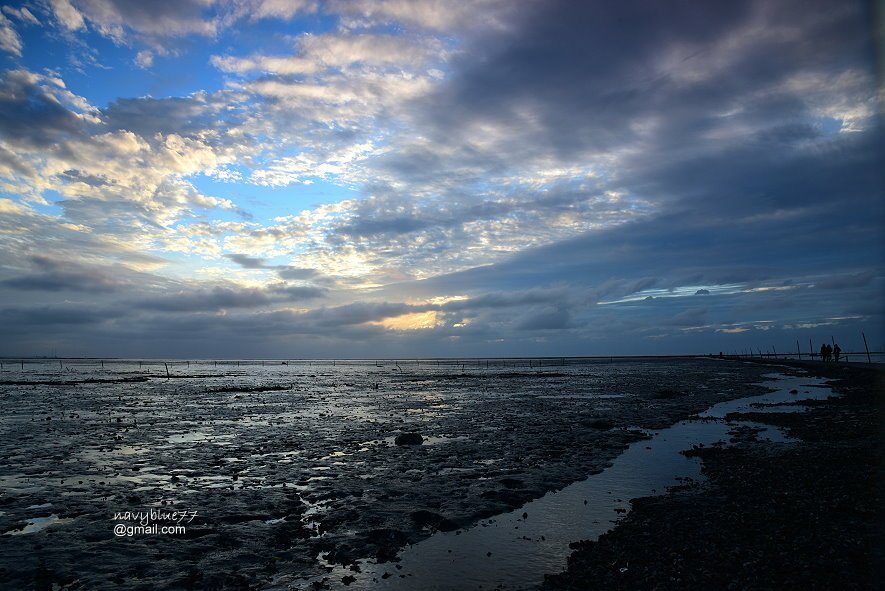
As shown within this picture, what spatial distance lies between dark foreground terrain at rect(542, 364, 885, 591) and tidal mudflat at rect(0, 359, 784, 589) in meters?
2.88

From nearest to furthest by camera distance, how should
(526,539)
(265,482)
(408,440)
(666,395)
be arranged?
(526,539)
(265,482)
(408,440)
(666,395)

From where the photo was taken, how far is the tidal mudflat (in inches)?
428

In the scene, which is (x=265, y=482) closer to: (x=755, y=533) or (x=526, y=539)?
(x=526, y=539)

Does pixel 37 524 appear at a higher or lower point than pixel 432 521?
higher

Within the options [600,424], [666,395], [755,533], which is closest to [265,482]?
[755,533]

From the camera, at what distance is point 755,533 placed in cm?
1151

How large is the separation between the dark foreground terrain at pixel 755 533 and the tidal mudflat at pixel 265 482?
288 centimetres

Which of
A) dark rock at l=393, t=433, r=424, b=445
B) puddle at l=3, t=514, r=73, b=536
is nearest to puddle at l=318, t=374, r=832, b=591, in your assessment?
puddle at l=3, t=514, r=73, b=536

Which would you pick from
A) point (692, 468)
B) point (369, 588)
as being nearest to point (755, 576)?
point (369, 588)

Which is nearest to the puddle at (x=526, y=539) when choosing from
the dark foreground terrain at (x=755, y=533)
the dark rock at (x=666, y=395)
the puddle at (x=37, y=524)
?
the dark foreground terrain at (x=755, y=533)

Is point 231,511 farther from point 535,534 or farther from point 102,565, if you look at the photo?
point 535,534

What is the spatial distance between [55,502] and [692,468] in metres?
22.2

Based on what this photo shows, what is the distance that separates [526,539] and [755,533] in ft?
17.8

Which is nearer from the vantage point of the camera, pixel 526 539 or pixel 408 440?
pixel 526 539
